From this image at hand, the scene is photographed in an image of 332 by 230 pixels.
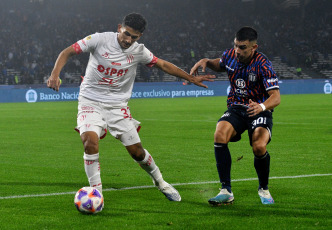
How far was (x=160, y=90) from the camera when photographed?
3969cm

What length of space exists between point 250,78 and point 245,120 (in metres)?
0.50

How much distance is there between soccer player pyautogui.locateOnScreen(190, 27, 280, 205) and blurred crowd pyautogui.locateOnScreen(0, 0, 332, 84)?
35818 mm

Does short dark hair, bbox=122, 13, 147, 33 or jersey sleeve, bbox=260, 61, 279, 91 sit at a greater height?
short dark hair, bbox=122, 13, 147, 33

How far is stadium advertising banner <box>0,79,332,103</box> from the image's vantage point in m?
37.8

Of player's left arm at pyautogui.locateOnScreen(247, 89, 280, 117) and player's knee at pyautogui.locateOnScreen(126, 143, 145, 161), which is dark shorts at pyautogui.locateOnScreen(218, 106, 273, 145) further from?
player's knee at pyautogui.locateOnScreen(126, 143, 145, 161)

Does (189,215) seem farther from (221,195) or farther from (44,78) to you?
(44,78)

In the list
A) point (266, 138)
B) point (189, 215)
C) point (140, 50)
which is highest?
point (140, 50)

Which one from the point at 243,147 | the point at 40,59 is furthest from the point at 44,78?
the point at 243,147

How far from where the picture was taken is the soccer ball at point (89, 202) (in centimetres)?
589

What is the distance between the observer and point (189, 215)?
19.2 feet

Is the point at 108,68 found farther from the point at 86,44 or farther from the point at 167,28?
the point at 167,28

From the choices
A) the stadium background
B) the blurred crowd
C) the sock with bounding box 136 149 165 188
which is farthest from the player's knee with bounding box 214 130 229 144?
the blurred crowd

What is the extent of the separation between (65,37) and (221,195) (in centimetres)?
4313

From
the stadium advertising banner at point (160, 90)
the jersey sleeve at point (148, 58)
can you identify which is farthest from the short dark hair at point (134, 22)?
the stadium advertising banner at point (160, 90)
